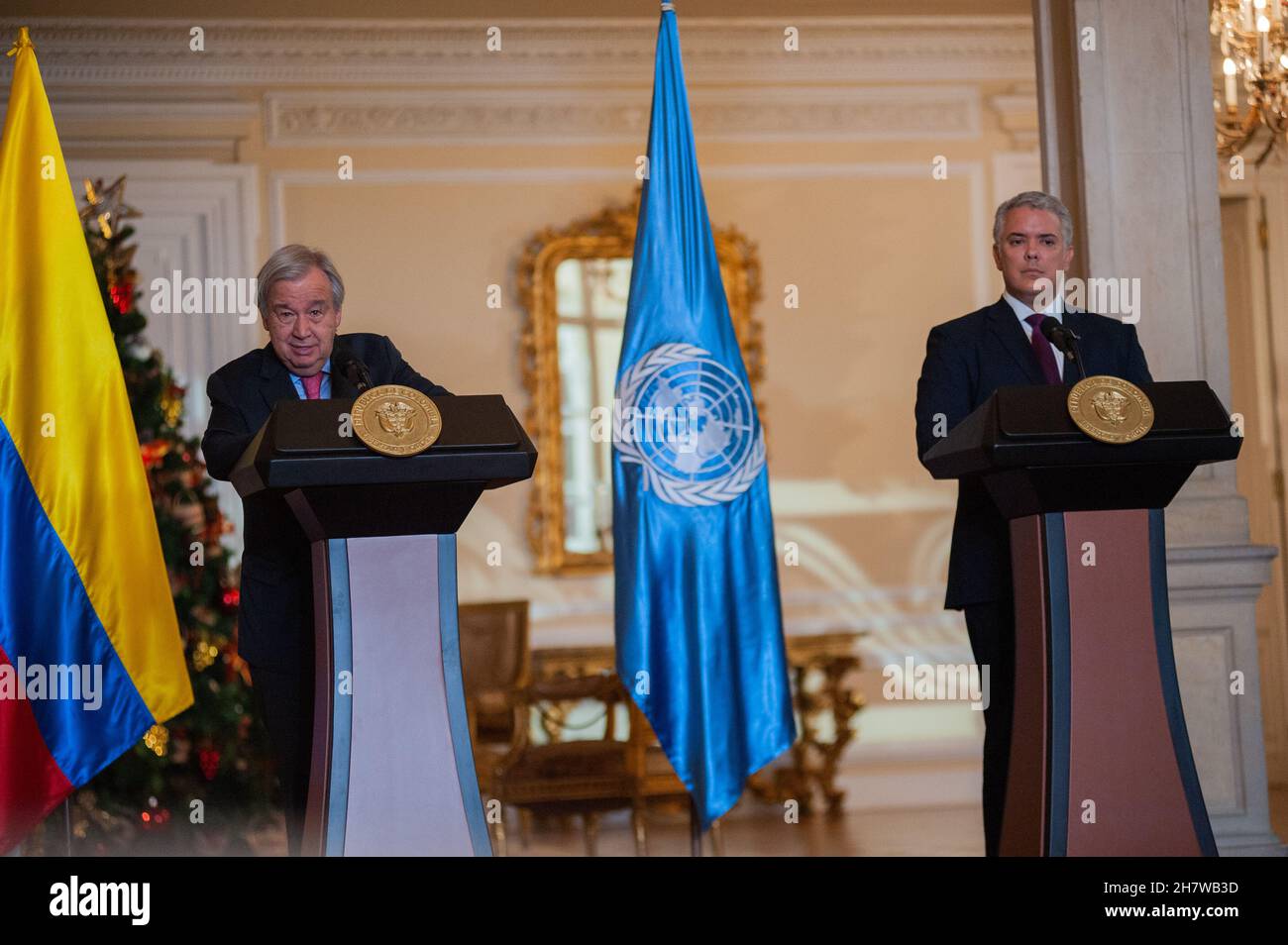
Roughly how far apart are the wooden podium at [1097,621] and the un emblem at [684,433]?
158 centimetres

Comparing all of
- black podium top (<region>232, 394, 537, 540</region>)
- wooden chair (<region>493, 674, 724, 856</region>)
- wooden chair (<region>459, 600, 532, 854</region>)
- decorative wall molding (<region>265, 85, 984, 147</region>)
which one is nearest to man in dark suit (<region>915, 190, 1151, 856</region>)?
black podium top (<region>232, 394, 537, 540</region>)

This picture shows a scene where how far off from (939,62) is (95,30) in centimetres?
356

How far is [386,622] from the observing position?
7.31 ft

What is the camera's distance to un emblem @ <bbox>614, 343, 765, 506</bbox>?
12.9ft

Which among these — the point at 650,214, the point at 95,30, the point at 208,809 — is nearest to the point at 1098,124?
the point at 650,214

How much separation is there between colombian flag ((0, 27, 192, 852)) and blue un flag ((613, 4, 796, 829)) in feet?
4.05

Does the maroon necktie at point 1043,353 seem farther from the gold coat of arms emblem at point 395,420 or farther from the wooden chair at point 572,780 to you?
the wooden chair at point 572,780

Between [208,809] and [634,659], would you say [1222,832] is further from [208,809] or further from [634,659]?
[208,809]

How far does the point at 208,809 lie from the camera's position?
189 inches

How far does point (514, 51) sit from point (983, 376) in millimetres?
3864

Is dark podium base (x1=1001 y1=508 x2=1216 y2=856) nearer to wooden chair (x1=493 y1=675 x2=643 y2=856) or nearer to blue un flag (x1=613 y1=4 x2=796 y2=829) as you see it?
blue un flag (x1=613 y1=4 x2=796 y2=829)

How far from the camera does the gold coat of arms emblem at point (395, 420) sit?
2.17m

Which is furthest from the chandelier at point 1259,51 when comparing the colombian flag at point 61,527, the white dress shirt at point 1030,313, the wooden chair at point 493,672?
the colombian flag at point 61,527

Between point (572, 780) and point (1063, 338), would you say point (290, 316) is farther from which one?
point (572, 780)
